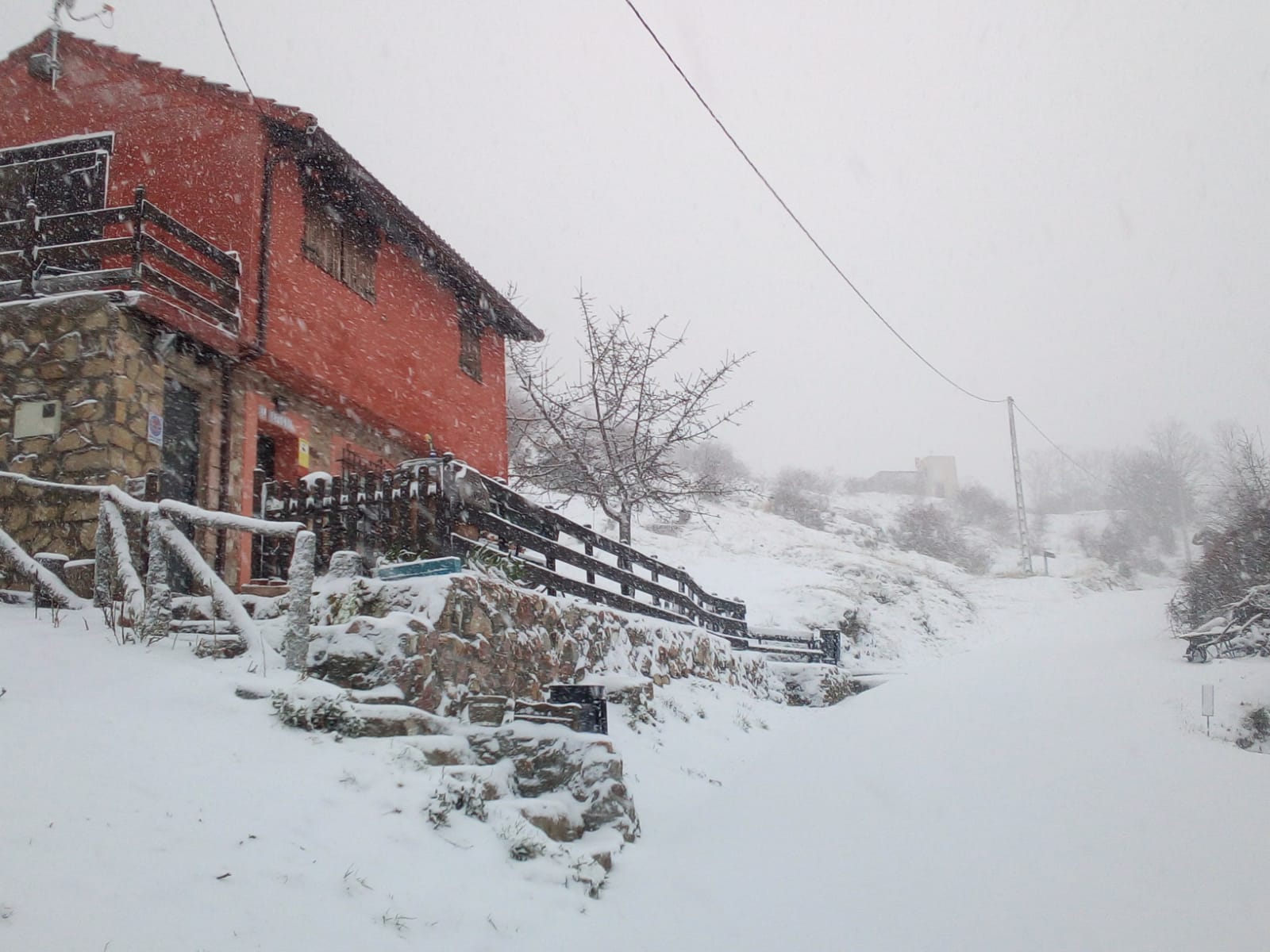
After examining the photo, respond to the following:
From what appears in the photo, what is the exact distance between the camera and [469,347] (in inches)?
628

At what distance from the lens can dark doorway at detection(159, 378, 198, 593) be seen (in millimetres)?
9625

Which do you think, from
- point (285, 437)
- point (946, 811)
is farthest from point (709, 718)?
point (285, 437)

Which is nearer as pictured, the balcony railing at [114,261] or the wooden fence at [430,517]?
the wooden fence at [430,517]

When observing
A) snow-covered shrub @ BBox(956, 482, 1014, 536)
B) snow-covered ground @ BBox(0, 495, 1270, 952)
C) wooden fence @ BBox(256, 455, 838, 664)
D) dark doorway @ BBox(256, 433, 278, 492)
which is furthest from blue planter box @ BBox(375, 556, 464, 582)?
snow-covered shrub @ BBox(956, 482, 1014, 536)

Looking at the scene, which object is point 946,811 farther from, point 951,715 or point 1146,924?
point 951,715

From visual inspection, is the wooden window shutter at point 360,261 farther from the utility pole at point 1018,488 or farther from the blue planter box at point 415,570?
the utility pole at point 1018,488

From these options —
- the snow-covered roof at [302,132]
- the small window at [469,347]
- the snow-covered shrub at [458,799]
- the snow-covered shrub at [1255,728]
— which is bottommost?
the snow-covered shrub at [1255,728]

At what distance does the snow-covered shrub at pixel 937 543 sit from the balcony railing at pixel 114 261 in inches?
1493

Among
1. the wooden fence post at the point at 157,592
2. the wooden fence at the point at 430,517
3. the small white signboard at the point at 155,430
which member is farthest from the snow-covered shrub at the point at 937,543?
the wooden fence post at the point at 157,592

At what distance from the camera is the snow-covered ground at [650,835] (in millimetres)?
3537

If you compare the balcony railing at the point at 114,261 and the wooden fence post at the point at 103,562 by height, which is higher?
the balcony railing at the point at 114,261

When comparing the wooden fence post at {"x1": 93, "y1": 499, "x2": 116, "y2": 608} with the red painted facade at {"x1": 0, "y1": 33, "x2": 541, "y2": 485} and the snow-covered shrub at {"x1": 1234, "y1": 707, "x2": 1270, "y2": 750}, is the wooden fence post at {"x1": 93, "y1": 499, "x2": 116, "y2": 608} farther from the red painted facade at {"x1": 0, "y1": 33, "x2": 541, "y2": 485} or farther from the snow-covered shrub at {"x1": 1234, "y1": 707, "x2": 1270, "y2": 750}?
the snow-covered shrub at {"x1": 1234, "y1": 707, "x2": 1270, "y2": 750}

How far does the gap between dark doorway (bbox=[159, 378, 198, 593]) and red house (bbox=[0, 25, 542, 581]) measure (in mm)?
24

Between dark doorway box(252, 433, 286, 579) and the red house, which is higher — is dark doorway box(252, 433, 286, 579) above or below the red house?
below
